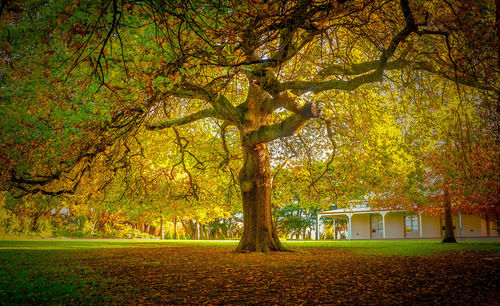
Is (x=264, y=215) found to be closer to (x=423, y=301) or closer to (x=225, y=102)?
(x=225, y=102)

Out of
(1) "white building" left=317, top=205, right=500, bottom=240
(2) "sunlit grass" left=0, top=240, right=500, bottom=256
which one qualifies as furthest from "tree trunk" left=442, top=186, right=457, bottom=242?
(1) "white building" left=317, top=205, right=500, bottom=240

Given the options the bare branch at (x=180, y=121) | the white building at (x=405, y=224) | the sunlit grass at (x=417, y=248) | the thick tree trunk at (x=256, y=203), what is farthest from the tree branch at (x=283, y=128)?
the white building at (x=405, y=224)

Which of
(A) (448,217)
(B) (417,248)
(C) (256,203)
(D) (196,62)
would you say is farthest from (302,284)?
(A) (448,217)

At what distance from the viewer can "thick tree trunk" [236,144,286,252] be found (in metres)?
12.6

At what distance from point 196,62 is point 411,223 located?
3526cm

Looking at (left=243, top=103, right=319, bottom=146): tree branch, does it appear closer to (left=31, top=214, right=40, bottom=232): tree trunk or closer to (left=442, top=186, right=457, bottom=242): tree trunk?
(left=442, top=186, right=457, bottom=242): tree trunk

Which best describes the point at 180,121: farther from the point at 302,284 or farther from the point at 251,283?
the point at 302,284

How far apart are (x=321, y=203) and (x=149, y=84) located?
1317 cm

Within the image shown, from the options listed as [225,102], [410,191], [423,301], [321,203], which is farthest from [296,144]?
[423,301]

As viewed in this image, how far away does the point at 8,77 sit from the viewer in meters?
8.25

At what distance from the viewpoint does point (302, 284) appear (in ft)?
20.7

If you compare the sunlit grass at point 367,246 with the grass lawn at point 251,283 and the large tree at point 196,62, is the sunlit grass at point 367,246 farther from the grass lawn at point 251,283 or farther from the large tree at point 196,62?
the grass lawn at point 251,283

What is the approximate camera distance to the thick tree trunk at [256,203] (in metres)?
12.6

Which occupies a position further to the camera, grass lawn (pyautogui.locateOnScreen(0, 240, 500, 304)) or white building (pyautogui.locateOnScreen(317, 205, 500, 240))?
white building (pyautogui.locateOnScreen(317, 205, 500, 240))
